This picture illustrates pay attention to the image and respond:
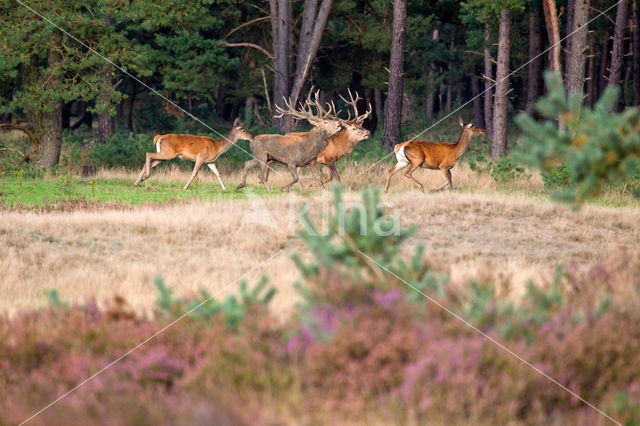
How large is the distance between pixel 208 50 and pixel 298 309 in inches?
893

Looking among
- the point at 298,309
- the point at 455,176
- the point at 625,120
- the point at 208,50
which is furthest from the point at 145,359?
the point at 208,50

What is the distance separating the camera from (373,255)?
6895 mm

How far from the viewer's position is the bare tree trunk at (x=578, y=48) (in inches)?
843

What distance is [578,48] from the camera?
2169cm

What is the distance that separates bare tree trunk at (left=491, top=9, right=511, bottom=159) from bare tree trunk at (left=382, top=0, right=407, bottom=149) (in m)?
2.60

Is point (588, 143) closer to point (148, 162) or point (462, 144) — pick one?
point (462, 144)

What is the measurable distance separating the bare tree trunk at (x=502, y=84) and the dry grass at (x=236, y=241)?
770cm

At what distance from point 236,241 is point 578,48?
39.2ft

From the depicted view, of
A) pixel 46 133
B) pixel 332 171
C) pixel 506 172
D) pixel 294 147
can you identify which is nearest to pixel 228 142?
pixel 294 147

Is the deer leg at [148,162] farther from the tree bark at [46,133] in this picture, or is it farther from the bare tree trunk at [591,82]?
the bare tree trunk at [591,82]

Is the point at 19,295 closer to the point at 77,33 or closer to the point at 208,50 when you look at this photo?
the point at 77,33

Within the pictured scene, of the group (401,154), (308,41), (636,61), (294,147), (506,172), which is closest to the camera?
(401,154)

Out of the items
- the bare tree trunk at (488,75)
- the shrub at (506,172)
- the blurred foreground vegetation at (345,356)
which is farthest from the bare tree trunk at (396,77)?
the blurred foreground vegetation at (345,356)

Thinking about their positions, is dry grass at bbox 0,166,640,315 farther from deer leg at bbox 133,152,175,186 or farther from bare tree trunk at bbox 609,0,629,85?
bare tree trunk at bbox 609,0,629,85
